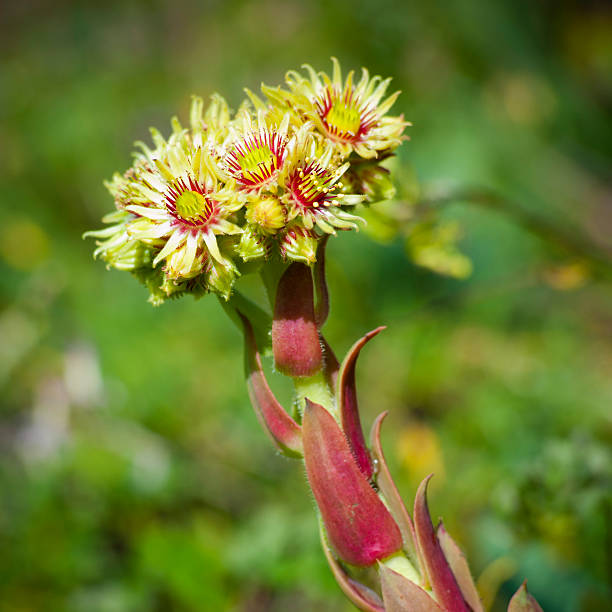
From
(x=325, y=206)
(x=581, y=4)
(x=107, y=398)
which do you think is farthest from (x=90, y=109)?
(x=325, y=206)

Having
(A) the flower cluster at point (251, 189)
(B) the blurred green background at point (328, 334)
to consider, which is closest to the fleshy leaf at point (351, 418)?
(A) the flower cluster at point (251, 189)

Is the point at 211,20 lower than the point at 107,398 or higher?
higher

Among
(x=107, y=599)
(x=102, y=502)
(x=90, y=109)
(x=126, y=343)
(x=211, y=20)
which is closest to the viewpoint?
(x=107, y=599)

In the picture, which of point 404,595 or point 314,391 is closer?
point 404,595

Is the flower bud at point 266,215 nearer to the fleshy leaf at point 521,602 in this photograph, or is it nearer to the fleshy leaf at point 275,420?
the fleshy leaf at point 275,420

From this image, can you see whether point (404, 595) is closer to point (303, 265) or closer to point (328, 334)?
point (303, 265)

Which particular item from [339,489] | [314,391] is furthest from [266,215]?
[339,489]

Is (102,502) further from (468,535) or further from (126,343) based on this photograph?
(468,535)
